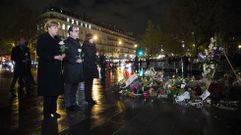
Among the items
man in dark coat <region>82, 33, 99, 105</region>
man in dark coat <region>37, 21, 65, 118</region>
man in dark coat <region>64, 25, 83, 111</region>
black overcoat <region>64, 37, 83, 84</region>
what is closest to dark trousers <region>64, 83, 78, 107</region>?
man in dark coat <region>64, 25, 83, 111</region>

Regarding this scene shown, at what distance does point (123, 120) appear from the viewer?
5.97 metres

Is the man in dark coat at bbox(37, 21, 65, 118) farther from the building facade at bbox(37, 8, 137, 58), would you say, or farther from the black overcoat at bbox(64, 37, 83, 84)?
the building facade at bbox(37, 8, 137, 58)

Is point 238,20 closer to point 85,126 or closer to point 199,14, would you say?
point 199,14

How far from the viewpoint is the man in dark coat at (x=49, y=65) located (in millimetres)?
5781

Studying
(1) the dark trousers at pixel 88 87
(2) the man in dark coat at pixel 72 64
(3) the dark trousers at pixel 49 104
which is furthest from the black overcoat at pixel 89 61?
(3) the dark trousers at pixel 49 104

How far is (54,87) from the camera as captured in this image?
583cm

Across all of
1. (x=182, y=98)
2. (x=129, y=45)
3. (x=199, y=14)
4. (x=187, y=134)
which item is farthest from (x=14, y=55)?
(x=129, y=45)

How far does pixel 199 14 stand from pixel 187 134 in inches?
1218

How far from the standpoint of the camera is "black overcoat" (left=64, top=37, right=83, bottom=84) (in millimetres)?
6949

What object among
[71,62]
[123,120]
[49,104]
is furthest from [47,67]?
[123,120]

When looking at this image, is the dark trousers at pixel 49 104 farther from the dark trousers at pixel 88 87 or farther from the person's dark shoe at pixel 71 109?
the dark trousers at pixel 88 87

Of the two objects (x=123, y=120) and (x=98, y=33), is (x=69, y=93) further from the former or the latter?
(x=98, y=33)

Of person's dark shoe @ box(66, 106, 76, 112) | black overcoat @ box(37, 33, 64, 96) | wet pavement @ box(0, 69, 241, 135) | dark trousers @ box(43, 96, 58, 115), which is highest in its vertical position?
black overcoat @ box(37, 33, 64, 96)

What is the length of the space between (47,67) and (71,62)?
3.99 ft
